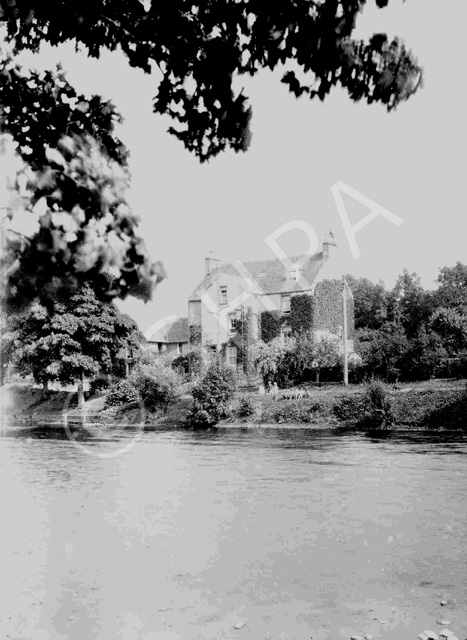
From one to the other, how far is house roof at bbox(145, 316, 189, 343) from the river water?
45029 millimetres

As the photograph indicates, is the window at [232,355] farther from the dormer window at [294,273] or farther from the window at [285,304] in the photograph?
the dormer window at [294,273]

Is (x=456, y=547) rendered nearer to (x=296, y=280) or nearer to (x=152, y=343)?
(x=296, y=280)

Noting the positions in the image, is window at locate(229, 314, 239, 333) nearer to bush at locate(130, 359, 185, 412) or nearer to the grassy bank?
bush at locate(130, 359, 185, 412)

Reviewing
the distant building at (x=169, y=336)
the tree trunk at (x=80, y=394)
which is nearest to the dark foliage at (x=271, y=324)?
the distant building at (x=169, y=336)

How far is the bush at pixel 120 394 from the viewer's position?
49203 mm

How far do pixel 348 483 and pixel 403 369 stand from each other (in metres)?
26.0

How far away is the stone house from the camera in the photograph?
56.8 metres

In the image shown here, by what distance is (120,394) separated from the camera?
50.1 m

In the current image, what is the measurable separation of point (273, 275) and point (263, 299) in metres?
2.88

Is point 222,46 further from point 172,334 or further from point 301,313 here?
point 172,334

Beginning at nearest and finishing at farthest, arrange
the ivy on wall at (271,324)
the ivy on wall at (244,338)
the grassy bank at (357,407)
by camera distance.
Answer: the grassy bank at (357,407) < the ivy on wall at (244,338) < the ivy on wall at (271,324)

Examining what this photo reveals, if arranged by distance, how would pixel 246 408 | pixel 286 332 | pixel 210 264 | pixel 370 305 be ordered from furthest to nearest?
1. pixel 370 305
2. pixel 210 264
3. pixel 286 332
4. pixel 246 408

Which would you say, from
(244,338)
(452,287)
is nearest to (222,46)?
(244,338)

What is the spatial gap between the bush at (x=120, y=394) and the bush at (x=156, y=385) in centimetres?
133
